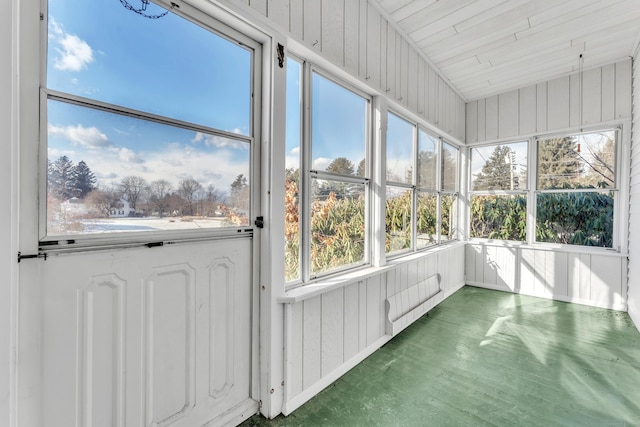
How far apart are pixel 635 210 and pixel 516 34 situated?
2385mm

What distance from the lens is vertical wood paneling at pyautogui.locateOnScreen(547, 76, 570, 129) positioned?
390cm

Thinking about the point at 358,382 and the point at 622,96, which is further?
the point at 622,96

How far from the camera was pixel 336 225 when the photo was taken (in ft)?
7.52

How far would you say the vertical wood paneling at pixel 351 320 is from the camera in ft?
7.27

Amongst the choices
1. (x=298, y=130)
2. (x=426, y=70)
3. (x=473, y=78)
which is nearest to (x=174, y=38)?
(x=298, y=130)

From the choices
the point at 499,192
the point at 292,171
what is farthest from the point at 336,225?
the point at 499,192

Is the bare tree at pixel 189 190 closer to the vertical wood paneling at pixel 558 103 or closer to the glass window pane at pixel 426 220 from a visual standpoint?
the glass window pane at pixel 426 220

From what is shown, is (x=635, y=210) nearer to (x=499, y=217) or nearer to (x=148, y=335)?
(x=499, y=217)

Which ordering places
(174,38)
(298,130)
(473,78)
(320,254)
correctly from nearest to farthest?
(174,38) → (298,130) → (320,254) → (473,78)

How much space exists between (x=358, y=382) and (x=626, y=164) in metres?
4.20

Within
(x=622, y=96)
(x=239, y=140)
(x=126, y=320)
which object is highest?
(x=622, y=96)

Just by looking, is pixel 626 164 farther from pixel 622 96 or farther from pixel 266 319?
pixel 266 319

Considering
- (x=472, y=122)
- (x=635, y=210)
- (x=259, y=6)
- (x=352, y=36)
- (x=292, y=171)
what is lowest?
(x=635, y=210)

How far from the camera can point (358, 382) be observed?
209cm
